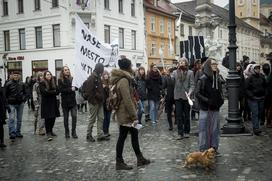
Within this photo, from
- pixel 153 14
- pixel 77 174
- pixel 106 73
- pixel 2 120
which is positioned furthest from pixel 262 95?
pixel 153 14

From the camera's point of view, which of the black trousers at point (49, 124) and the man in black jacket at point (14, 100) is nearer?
the man in black jacket at point (14, 100)

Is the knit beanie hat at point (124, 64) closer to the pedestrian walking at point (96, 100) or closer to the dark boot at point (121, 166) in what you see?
the dark boot at point (121, 166)

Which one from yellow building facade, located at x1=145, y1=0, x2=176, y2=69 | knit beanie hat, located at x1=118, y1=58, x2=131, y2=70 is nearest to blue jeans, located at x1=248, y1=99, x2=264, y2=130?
knit beanie hat, located at x1=118, y1=58, x2=131, y2=70

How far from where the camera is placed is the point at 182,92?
11617 millimetres

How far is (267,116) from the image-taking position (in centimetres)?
1377

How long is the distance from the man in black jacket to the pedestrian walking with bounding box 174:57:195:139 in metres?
4.37

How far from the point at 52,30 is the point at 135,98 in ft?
108

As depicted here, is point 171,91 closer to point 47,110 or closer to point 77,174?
point 47,110

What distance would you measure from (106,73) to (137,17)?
118 feet

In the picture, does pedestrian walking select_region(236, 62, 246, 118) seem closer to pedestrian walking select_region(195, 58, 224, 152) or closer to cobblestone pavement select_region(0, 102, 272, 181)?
cobblestone pavement select_region(0, 102, 272, 181)

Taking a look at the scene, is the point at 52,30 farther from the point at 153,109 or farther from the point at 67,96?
→ the point at 67,96

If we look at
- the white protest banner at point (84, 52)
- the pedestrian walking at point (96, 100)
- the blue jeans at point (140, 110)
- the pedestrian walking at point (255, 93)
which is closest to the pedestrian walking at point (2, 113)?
the white protest banner at point (84, 52)

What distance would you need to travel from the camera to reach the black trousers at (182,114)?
11.6 m

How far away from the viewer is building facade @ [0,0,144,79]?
40.8 meters
